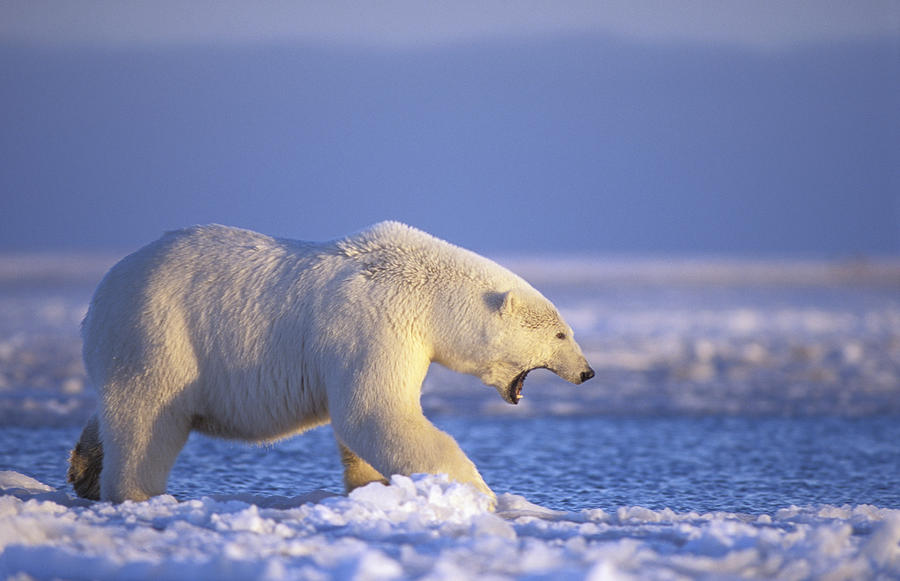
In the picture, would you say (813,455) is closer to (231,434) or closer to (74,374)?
(231,434)

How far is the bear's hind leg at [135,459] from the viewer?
191 inches

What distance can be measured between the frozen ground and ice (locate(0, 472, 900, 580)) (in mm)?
12

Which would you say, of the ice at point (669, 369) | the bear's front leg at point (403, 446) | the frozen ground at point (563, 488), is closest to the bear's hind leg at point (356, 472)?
the frozen ground at point (563, 488)

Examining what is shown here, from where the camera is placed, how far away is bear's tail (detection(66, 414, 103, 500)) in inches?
213

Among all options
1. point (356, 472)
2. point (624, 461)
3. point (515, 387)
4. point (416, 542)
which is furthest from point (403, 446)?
point (624, 461)

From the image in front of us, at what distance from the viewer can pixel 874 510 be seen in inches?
195

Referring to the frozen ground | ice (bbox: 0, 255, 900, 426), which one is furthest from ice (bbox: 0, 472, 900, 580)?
ice (bbox: 0, 255, 900, 426)

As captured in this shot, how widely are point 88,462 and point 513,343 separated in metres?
2.44

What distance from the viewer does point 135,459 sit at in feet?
15.9

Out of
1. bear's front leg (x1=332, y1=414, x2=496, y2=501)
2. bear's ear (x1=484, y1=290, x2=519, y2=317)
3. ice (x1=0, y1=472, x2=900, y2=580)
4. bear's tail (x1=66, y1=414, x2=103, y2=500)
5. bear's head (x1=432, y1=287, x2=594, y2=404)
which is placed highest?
bear's ear (x1=484, y1=290, x2=519, y2=317)

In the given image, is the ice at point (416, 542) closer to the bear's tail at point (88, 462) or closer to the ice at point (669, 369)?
the bear's tail at point (88, 462)

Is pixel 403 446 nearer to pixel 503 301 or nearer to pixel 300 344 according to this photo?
pixel 300 344

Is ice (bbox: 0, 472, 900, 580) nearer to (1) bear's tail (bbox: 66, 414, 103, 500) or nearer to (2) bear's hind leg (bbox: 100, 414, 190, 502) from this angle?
(2) bear's hind leg (bbox: 100, 414, 190, 502)

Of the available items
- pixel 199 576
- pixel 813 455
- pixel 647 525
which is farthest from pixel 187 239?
pixel 813 455
